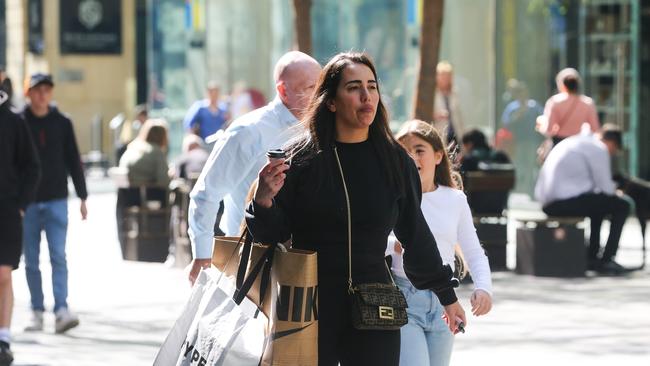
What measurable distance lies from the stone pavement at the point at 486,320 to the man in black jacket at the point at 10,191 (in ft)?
1.24

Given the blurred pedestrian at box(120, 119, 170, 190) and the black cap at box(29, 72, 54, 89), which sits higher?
the black cap at box(29, 72, 54, 89)

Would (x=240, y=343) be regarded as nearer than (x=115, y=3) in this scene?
Yes

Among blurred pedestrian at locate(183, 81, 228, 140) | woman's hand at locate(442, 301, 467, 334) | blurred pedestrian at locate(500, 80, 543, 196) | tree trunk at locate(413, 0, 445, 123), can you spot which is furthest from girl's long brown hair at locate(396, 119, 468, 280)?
blurred pedestrian at locate(500, 80, 543, 196)

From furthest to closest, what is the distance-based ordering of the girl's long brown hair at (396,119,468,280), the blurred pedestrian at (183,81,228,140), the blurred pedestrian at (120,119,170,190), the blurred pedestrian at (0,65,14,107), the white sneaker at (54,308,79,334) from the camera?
the blurred pedestrian at (183,81,228,140)
the blurred pedestrian at (120,119,170,190)
the white sneaker at (54,308,79,334)
the blurred pedestrian at (0,65,14,107)
the girl's long brown hair at (396,119,468,280)

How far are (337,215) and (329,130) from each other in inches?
11.6

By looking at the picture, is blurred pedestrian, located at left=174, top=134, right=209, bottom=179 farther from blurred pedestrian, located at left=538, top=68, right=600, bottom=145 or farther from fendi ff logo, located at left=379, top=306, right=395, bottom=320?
fendi ff logo, located at left=379, top=306, right=395, bottom=320

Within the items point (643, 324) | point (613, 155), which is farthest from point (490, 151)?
point (643, 324)

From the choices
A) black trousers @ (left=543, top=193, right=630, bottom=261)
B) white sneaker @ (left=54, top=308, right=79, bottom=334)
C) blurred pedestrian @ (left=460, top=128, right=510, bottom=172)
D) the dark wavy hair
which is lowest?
white sneaker @ (left=54, top=308, right=79, bottom=334)

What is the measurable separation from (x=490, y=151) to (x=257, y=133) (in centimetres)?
915

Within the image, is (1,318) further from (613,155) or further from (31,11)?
(31,11)

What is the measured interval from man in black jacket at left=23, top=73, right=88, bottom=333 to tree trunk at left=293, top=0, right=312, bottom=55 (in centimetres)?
599

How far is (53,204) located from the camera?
38.3 feet

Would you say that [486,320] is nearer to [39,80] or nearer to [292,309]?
[39,80]

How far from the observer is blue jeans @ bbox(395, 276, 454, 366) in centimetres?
642
